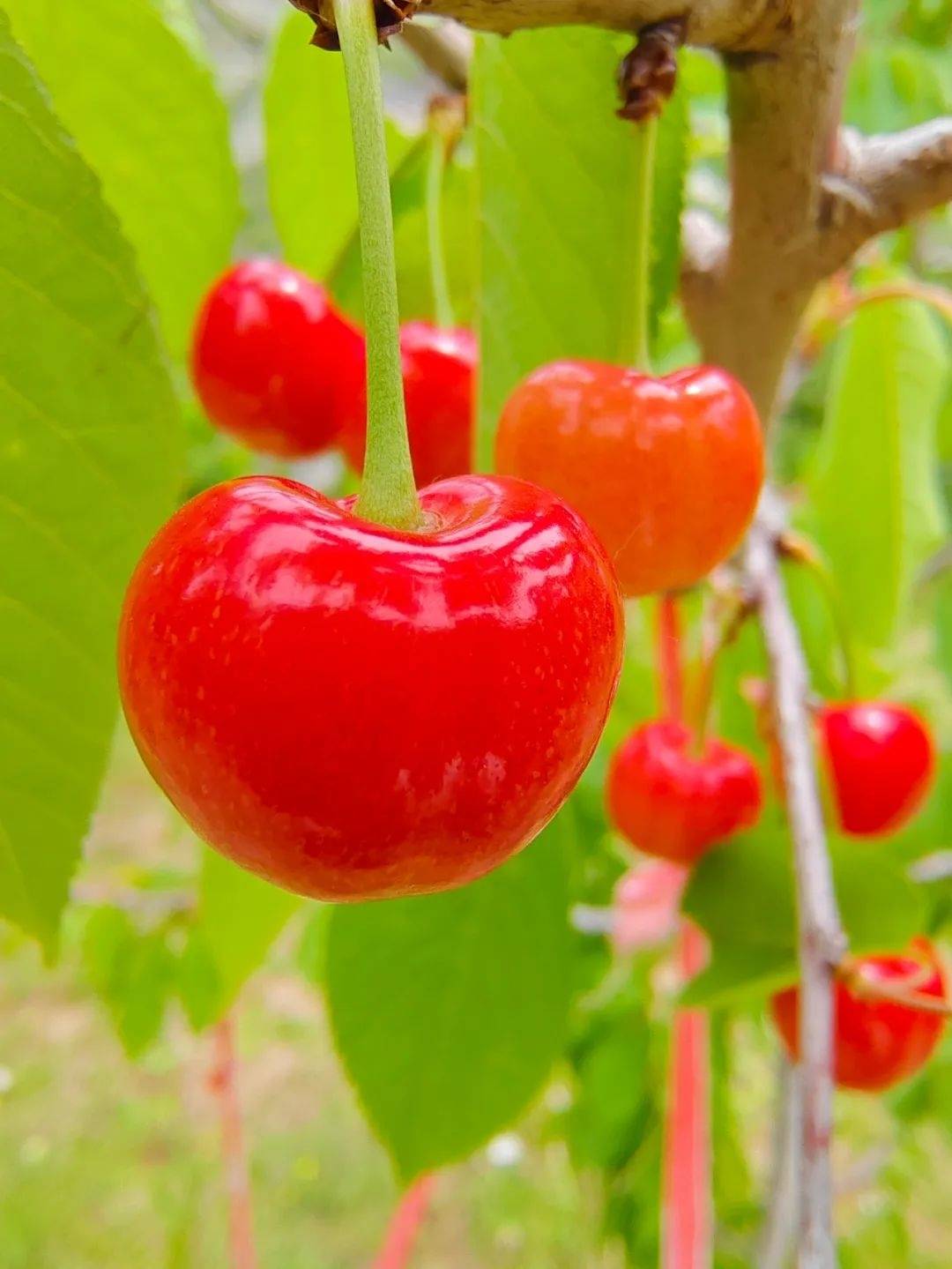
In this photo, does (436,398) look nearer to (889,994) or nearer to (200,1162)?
(889,994)

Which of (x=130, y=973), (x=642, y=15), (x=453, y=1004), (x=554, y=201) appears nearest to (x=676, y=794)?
(x=453, y=1004)

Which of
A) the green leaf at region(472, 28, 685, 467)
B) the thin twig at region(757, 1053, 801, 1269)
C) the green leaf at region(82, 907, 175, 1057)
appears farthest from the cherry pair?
the green leaf at region(82, 907, 175, 1057)

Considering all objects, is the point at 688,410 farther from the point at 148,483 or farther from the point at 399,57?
the point at 399,57

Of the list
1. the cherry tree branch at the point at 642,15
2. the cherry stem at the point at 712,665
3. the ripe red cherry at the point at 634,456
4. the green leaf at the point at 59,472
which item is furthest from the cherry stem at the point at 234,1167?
the cherry tree branch at the point at 642,15

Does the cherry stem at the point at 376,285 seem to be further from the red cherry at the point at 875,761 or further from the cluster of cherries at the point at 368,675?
the red cherry at the point at 875,761

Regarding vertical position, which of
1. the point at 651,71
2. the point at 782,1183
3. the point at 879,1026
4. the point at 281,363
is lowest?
the point at 782,1183

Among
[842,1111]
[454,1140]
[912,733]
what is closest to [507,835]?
[454,1140]
